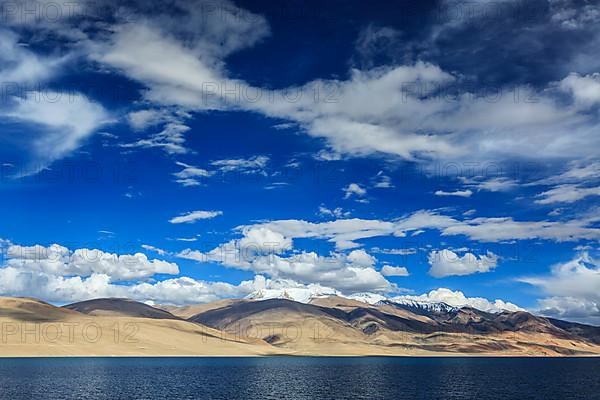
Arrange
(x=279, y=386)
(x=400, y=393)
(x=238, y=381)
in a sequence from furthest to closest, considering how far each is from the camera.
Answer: (x=238, y=381) < (x=279, y=386) < (x=400, y=393)

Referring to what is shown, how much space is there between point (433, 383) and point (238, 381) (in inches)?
2144

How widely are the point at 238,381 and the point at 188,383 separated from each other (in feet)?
51.1

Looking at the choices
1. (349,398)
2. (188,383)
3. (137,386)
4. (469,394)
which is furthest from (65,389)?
(469,394)

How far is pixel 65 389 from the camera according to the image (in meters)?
122

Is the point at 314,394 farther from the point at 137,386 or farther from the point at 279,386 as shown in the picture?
the point at 137,386

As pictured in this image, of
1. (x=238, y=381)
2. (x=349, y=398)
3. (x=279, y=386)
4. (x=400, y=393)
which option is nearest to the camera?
(x=349, y=398)

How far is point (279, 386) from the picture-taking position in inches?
5551

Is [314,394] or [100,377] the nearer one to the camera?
[314,394]

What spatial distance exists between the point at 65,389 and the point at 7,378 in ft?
106

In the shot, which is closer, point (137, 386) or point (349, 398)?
point (349, 398)

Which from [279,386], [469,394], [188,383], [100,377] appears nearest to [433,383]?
[469,394]

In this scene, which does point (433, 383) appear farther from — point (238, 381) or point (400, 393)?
point (238, 381)

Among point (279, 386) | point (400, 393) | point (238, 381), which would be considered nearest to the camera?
point (400, 393)

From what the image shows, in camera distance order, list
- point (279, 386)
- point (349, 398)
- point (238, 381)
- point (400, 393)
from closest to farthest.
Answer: point (349, 398)
point (400, 393)
point (279, 386)
point (238, 381)
